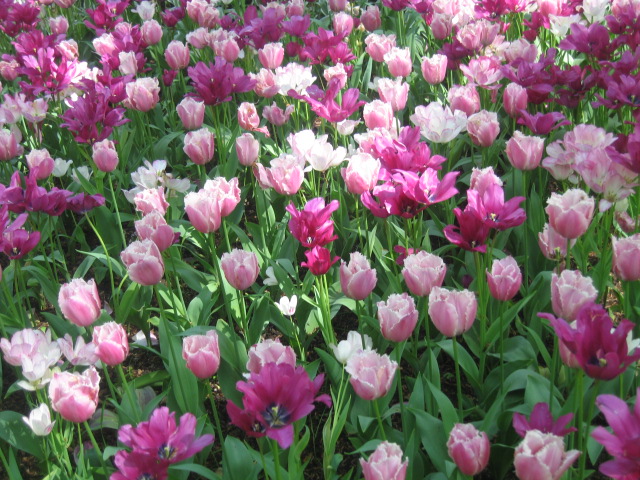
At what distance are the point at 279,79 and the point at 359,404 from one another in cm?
182

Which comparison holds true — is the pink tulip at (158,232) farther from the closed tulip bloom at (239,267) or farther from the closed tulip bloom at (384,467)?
the closed tulip bloom at (384,467)

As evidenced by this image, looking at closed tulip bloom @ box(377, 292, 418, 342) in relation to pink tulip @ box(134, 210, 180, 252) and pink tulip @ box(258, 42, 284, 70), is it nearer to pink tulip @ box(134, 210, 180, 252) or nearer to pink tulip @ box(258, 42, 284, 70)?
pink tulip @ box(134, 210, 180, 252)

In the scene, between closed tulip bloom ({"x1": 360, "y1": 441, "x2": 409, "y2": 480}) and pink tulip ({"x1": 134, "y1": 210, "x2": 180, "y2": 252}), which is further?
pink tulip ({"x1": 134, "y1": 210, "x2": 180, "y2": 252})

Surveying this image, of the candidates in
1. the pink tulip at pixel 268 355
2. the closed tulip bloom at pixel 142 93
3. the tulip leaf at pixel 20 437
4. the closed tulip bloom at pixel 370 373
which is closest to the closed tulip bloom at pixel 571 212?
the closed tulip bloom at pixel 370 373

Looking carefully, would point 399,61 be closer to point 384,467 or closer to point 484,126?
point 484,126

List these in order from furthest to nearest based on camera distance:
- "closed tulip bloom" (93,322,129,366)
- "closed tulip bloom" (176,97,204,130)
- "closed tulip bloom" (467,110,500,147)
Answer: "closed tulip bloom" (176,97,204,130), "closed tulip bloom" (467,110,500,147), "closed tulip bloom" (93,322,129,366)

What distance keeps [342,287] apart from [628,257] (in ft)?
2.33

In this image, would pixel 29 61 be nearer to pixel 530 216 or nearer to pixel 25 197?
pixel 25 197

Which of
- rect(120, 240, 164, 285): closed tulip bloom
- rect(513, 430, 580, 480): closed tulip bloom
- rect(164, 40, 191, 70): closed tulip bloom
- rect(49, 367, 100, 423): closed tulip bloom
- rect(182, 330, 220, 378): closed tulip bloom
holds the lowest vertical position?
rect(164, 40, 191, 70): closed tulip bloom

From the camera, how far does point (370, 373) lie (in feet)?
4.99

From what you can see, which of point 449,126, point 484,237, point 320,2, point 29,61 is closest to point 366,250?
point 449,126

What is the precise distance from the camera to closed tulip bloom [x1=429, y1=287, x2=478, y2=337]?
5.29ft

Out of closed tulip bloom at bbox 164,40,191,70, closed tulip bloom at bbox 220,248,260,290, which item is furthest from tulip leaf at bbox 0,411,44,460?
closed tulip bloom at bbox 164,40,191,70

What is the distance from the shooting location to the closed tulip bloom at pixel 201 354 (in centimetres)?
167
